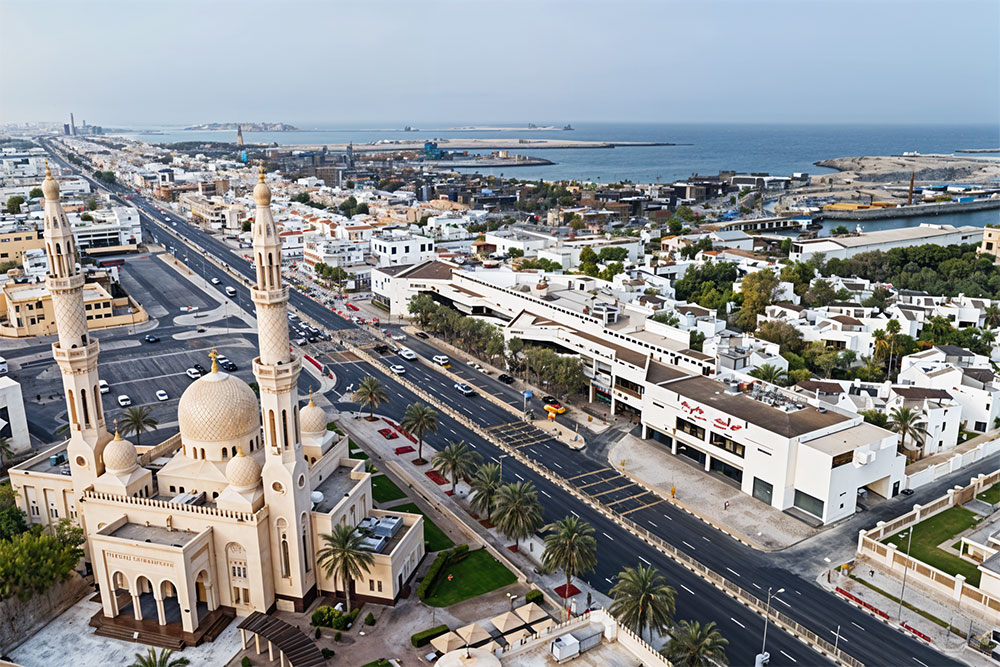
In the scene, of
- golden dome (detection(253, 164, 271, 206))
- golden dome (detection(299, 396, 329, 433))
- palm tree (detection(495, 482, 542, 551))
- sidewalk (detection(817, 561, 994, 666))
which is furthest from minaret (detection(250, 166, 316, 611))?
sidewalk (detection(817, 561, 994, 666))

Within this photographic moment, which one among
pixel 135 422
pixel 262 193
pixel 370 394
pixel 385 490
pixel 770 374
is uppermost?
pixel 262 193

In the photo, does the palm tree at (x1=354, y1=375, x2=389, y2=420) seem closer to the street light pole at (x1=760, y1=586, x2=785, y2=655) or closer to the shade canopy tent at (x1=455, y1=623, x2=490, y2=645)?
the shade canopy tent at (x1=455, y1=623, x2=490, y2=645)

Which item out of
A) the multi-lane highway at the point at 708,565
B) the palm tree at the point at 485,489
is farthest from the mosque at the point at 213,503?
the multi-lane highway at the point at 708,565

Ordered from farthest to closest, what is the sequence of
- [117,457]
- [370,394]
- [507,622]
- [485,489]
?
[370,394], [485,489], [117,457], [507,622]

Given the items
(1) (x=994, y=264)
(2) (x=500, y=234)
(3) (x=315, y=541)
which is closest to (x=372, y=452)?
(3) (x=315, y=541)

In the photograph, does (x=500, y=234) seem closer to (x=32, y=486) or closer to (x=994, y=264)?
(x=994, y=264)

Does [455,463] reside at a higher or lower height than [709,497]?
higher

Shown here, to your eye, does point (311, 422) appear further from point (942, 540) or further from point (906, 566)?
point (942, 540)

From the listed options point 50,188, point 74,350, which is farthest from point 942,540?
point 50,188

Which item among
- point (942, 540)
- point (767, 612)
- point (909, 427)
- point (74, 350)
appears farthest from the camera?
point (909, 427)
